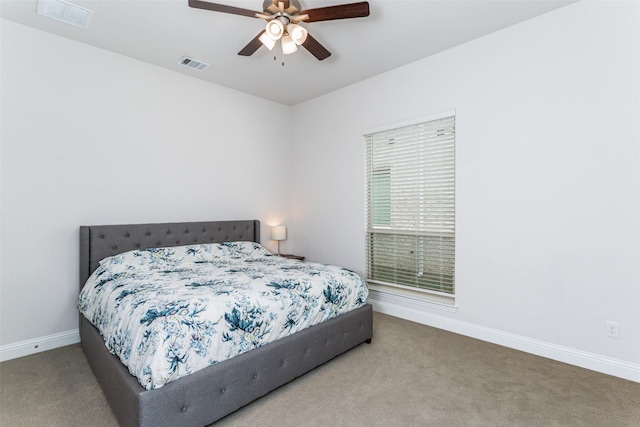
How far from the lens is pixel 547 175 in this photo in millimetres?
2699

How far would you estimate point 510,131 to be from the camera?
2895mm

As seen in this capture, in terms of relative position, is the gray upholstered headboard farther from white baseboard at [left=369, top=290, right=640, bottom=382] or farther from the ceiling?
white baseboard at [left=369, top=290, right=640, bottom=382]

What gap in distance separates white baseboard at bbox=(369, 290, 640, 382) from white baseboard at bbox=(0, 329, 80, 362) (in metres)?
3.21

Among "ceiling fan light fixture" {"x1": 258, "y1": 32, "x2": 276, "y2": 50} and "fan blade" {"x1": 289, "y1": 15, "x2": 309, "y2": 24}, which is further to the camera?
"ceiling fan light fixture" {"x1": 258, "y1": 32, "x2": 276, "y2": 50}

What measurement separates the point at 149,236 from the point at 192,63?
199cm

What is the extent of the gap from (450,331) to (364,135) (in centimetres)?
→ 247

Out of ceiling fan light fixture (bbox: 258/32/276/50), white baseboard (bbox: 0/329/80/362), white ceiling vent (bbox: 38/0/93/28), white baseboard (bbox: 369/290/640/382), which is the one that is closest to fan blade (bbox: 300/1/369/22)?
ceiling fan light fixture (bbox: 258/32/276/50)

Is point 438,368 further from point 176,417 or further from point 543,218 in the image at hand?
point 176,417

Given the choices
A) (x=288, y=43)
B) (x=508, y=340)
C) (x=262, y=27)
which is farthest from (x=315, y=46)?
(x=508, y=340)

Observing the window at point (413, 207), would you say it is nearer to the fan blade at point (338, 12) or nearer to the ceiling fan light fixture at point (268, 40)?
the fan blade at point (338, 12)

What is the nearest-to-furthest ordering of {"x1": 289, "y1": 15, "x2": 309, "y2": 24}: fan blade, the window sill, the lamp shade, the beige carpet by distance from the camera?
the beige carpet < {"x1": 289, "y1": 15, "x2": 309, "y2": 24}: fan blade < the window sill < the lamp shade

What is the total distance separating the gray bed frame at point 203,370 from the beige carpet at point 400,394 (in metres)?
0.12

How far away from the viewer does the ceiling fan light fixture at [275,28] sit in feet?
7.29

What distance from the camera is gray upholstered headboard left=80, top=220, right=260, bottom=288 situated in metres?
3.05
